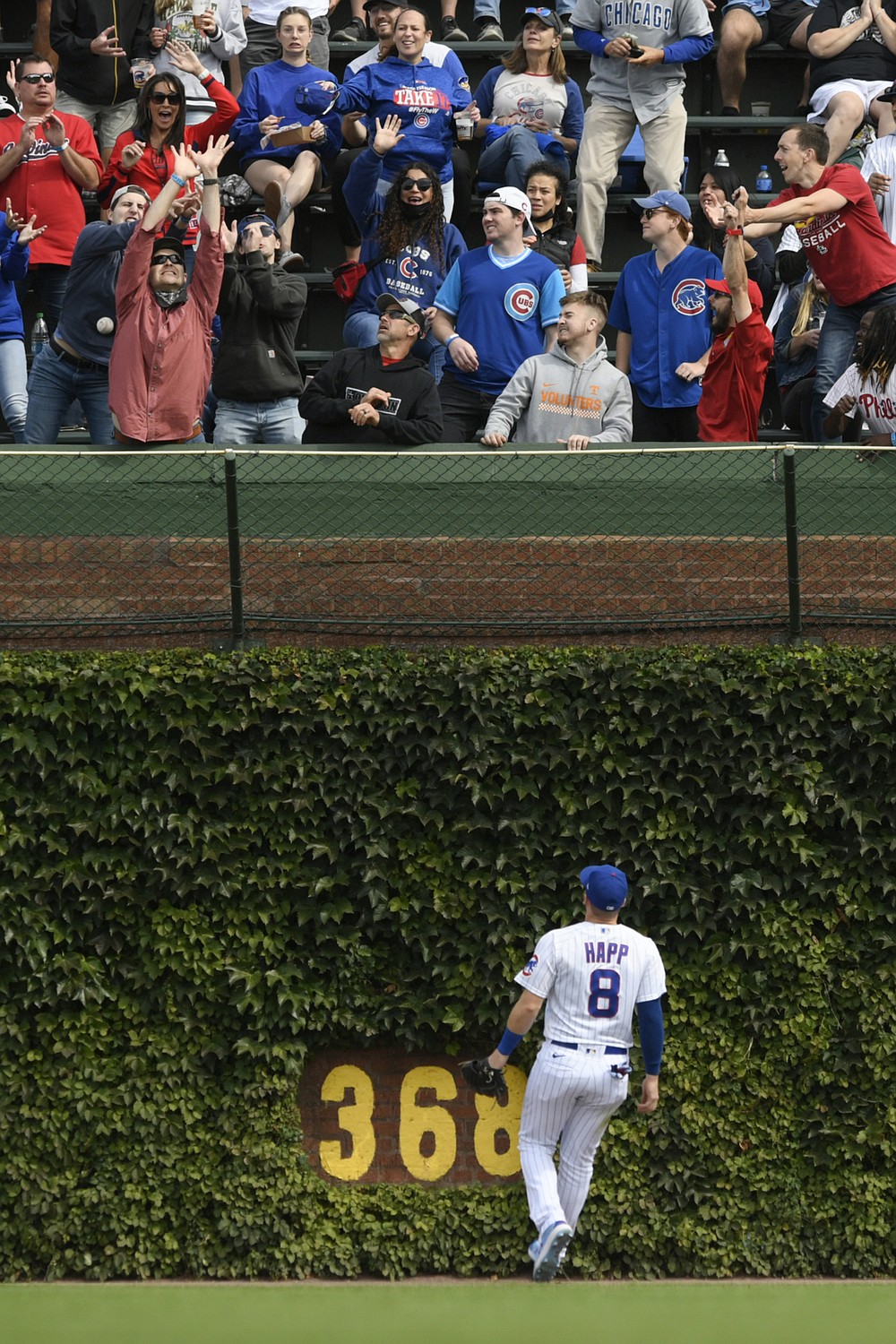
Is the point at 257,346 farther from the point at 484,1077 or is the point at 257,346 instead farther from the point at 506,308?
the point at 484,1077

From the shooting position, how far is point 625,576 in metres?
9.54

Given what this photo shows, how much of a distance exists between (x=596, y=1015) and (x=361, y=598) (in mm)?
2705

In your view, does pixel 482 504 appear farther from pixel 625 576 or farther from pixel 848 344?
pixel 848 344

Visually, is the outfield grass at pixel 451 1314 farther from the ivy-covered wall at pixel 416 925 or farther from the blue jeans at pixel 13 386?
the blue jeans at pixel 13 386

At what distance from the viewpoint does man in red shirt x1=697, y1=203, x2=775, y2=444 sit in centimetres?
1038

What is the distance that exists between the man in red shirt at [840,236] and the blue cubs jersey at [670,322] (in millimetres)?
635

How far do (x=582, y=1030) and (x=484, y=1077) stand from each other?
576 millimetres

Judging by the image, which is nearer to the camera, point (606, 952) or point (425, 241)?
point (606, 952)

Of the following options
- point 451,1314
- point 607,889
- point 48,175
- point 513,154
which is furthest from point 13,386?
point 451,1314

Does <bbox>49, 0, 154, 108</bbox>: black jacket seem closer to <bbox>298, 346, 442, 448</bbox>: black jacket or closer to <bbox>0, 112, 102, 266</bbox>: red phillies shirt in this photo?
<bbox>0, 112, 102, 266</bbox>: red phillies shirt

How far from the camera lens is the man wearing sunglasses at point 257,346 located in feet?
33.1

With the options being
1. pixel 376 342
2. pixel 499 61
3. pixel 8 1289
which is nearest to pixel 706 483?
pixel 376 342

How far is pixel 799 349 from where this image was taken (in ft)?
37.5

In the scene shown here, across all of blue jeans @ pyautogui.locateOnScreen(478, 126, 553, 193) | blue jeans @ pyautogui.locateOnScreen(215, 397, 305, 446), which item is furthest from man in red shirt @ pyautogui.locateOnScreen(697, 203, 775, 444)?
blue jeans @ pyautogui.locateOnScreen(215, 397, 305, 446)
